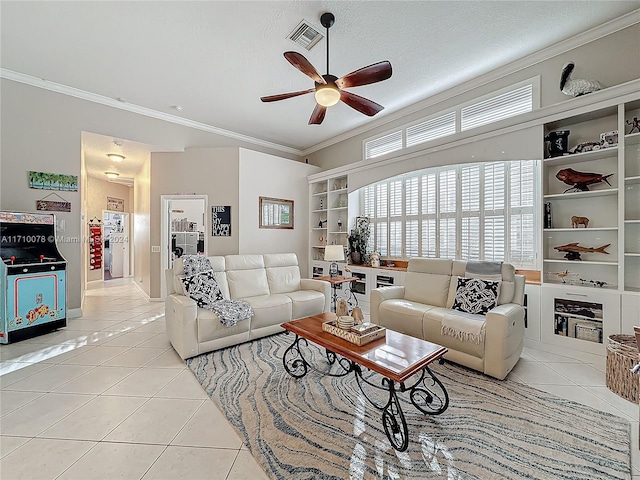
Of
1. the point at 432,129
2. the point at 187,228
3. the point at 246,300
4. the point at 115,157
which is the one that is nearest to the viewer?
the point at 246,300

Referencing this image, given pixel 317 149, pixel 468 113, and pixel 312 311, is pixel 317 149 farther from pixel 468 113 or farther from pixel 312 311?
pixel 312 311

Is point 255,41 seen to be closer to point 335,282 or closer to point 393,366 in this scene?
point 335,282

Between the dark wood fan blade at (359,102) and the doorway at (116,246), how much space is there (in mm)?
7894

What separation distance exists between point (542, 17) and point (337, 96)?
2.27 meters

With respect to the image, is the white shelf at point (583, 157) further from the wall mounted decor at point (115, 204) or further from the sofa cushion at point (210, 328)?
the wall mounted decor at point (115, 204)

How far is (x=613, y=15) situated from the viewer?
282 cm

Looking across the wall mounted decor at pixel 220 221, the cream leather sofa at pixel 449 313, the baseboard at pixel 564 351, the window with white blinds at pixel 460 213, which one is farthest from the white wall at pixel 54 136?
the baseboard at pixel 564 351

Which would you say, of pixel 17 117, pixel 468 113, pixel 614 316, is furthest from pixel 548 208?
pixel 17 117

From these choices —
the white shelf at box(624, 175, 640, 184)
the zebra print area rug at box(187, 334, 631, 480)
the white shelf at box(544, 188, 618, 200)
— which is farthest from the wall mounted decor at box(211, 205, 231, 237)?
the white shelf at box(624, 175, 640, 184)

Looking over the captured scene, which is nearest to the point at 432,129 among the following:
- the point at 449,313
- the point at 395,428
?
the point at 449,313

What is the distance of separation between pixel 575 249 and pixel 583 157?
99cm

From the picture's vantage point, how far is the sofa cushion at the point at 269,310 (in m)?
3.46

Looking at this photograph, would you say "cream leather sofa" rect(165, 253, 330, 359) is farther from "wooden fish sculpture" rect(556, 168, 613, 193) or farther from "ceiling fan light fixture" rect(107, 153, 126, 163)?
"ceiling fan light fixture" rect(107, 153, 126, 163)

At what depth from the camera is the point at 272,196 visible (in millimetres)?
5949
